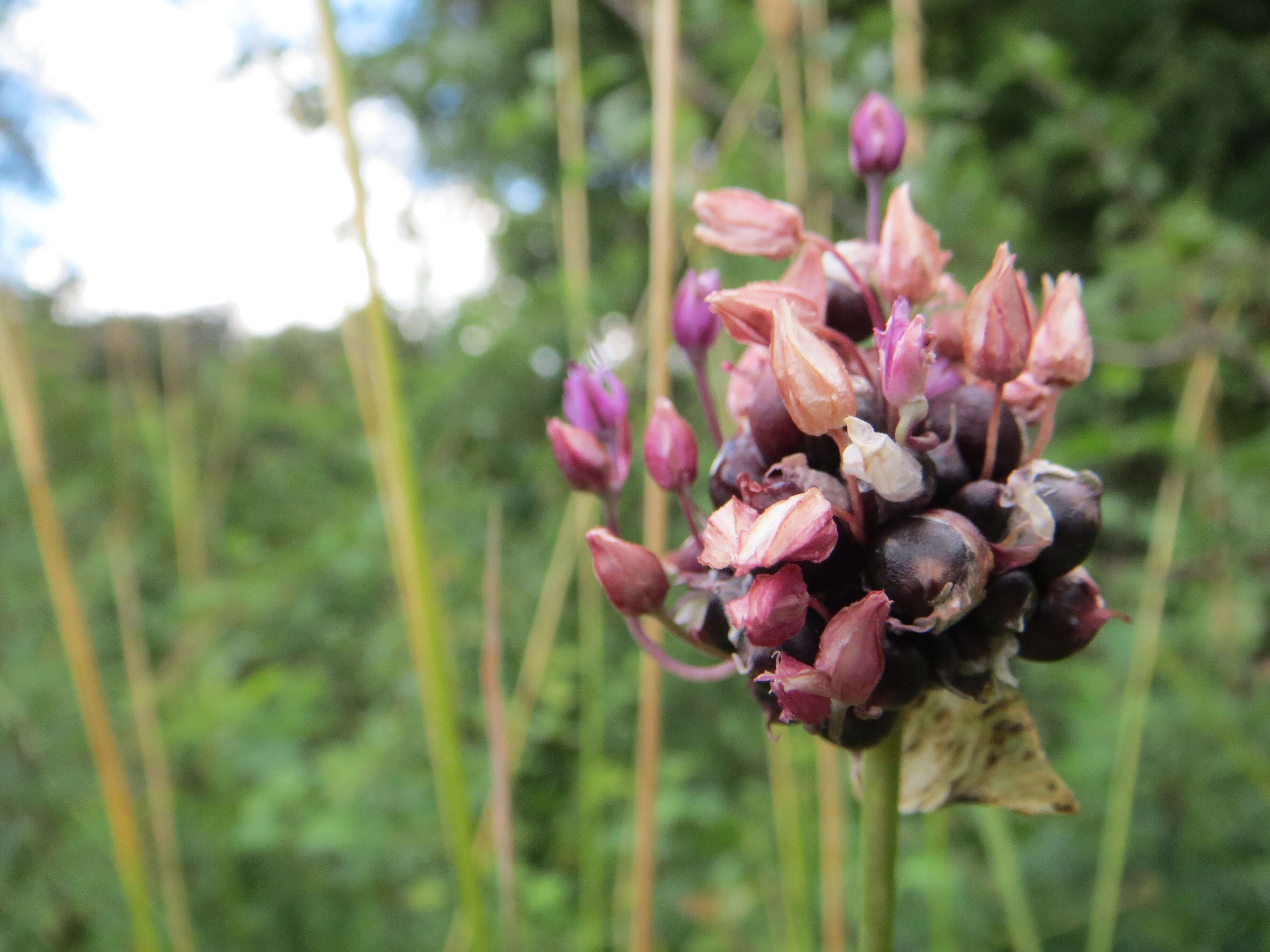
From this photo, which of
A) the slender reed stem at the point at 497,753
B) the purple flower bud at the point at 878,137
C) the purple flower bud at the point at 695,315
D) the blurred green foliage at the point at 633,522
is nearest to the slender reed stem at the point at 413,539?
the slender reed stem at the point at 497,753

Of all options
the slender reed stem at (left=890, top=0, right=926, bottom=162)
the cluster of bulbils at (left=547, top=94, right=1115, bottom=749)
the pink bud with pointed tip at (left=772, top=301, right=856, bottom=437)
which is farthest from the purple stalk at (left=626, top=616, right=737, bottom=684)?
the slender reed stem at (left=890, top=0, right=926, bottom=162)

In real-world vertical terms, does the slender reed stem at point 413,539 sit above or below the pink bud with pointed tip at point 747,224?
below

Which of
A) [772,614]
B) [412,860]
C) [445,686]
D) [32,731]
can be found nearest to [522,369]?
[412,860]

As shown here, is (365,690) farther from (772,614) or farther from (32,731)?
(772,614)

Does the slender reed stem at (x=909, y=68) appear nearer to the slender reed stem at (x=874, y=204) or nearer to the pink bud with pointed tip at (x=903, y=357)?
the slender reed stem at (x=874, y=204)

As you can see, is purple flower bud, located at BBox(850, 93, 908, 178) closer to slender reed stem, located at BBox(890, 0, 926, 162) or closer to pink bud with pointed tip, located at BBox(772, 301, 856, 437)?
pink bud with pointed tip, located at BBox(772, 301, 856, 437)
